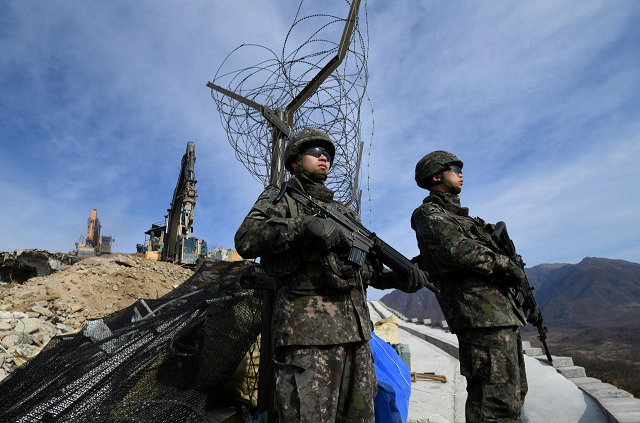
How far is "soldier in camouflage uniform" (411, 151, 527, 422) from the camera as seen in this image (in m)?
2.16

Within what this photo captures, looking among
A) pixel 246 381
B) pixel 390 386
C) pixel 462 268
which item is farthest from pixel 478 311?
pixel 246 381

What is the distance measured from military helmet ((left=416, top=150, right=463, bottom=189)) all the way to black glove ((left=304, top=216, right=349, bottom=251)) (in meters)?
1.44

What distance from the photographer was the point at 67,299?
8.93 metres

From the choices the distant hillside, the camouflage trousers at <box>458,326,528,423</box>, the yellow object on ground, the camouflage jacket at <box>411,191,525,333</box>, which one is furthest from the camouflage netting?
the distant hillside

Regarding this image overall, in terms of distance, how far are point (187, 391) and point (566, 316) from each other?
45.1 metres

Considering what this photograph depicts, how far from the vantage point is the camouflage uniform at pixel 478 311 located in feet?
7.09

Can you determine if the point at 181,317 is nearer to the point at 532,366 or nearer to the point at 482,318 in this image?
the point at 482,318

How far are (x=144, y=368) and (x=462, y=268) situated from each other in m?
2.15

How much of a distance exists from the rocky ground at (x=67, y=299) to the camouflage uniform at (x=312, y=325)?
12.2 feet

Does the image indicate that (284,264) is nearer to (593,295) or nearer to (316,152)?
(316,152)

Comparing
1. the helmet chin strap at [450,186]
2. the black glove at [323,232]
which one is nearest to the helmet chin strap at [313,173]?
the black glove at [323,232]

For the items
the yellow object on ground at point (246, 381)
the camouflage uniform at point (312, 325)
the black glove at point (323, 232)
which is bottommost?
the yellow object on ground at point (246, 381)

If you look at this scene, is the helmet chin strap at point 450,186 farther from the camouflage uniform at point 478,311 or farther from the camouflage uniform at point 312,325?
the camouflage uniform at point 312,325

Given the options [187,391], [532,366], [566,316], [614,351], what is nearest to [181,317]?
[187,391]
